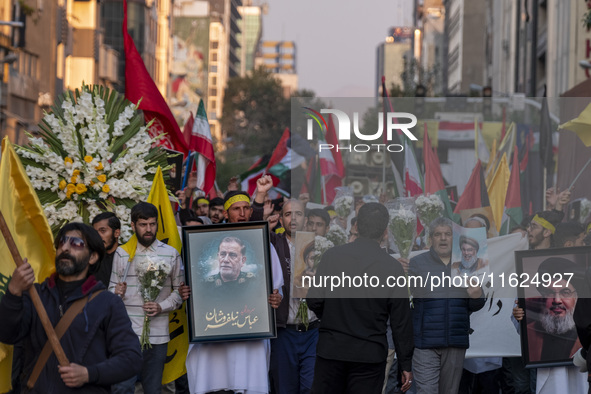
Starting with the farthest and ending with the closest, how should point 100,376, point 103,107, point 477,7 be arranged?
point 477,7 → point 103,107 → point 100,376

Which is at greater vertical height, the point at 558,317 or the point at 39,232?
the point at 39,232

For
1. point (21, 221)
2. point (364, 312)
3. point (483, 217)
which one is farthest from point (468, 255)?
point (21, 221)

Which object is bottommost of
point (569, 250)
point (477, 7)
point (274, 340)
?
point (274, 340)

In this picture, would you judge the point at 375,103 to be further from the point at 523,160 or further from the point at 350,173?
the point at 523,160

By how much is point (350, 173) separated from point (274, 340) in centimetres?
181

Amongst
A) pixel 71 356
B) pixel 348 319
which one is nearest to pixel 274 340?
pixel 348 319

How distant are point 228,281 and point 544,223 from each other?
2.61 m

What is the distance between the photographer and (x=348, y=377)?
795cm

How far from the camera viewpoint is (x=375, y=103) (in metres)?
9.12

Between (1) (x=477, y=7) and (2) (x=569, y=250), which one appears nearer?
(2) (x=569, y=250)

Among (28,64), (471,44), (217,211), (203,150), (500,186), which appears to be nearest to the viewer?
(500,186)

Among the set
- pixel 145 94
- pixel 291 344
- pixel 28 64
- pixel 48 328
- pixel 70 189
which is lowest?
pixel 291 344

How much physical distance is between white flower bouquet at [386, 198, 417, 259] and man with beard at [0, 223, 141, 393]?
3541 millimetres

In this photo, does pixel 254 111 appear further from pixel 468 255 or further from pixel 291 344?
pixel 468 255
